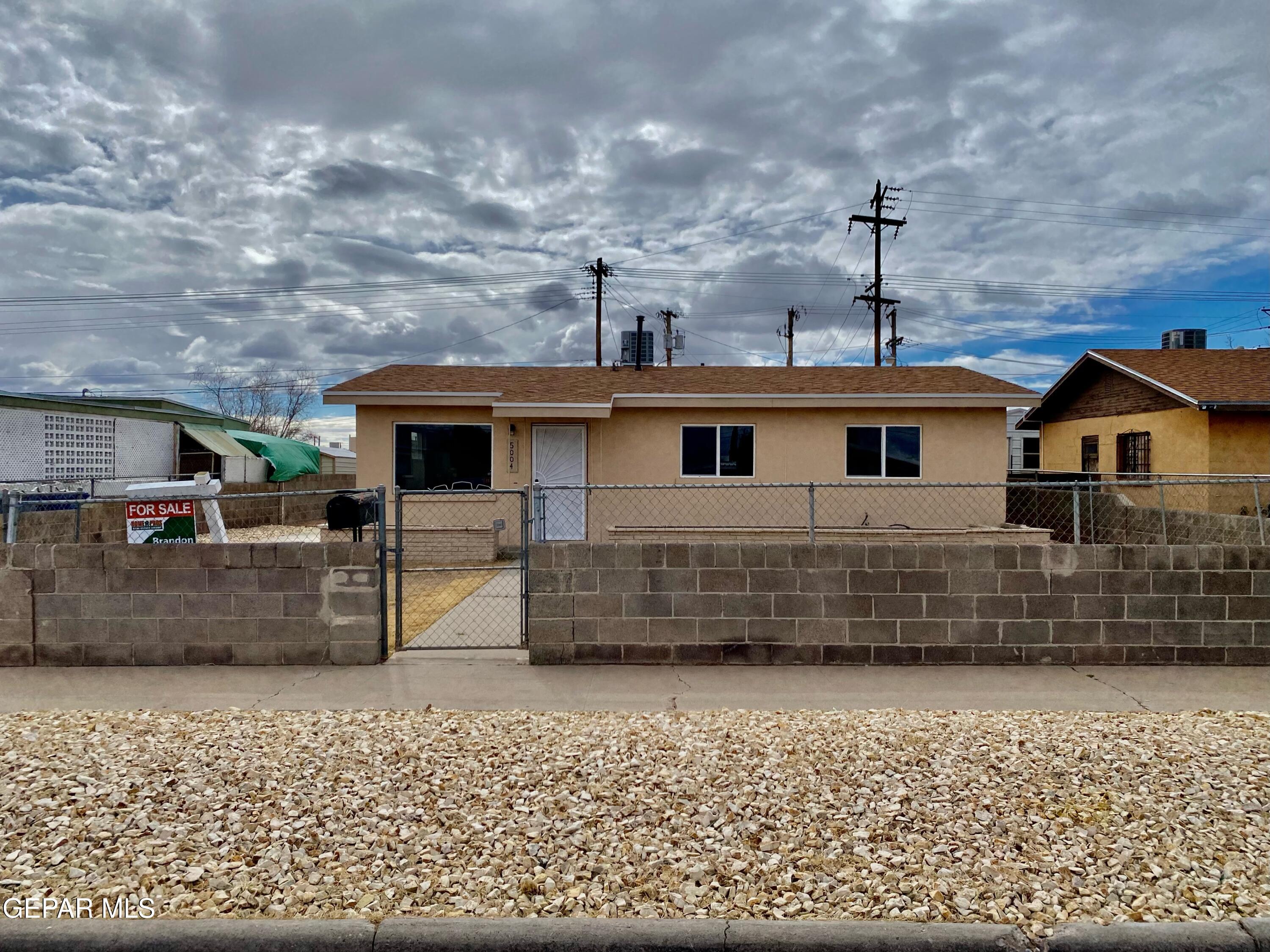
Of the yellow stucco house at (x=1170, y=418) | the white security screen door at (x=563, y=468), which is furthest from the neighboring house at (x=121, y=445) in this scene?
the yellow stucco house at (x=1170, y=418)

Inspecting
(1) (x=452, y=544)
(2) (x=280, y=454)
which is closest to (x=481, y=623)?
(1) (x=452, y=544)

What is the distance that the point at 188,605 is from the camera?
617 centimetres

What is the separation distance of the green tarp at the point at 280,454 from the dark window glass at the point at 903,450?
20155mm

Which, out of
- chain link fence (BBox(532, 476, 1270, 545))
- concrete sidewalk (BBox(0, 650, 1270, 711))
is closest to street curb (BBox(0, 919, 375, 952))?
concrete sidewalk (BBox(0, 650, 1270, 711))

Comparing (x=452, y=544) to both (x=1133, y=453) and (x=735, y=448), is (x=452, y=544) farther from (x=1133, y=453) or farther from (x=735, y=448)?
(x=1133, y=453)

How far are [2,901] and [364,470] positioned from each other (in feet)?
34.2

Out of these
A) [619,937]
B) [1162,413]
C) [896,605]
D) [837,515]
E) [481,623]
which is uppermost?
[1162,413]

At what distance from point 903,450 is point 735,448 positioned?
9.86 ft

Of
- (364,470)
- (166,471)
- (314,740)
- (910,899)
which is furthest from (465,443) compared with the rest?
(166,471)

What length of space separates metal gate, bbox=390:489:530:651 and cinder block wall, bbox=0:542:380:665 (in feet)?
1.64

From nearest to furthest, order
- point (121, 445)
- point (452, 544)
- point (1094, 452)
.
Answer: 1. point (452, 544)
2. point (1094, 452)
3. point (121, 445)

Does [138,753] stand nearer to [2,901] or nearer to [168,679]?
[2,901]

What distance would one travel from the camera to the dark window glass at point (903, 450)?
12.9 m

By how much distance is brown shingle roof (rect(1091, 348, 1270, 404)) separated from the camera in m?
14.2
